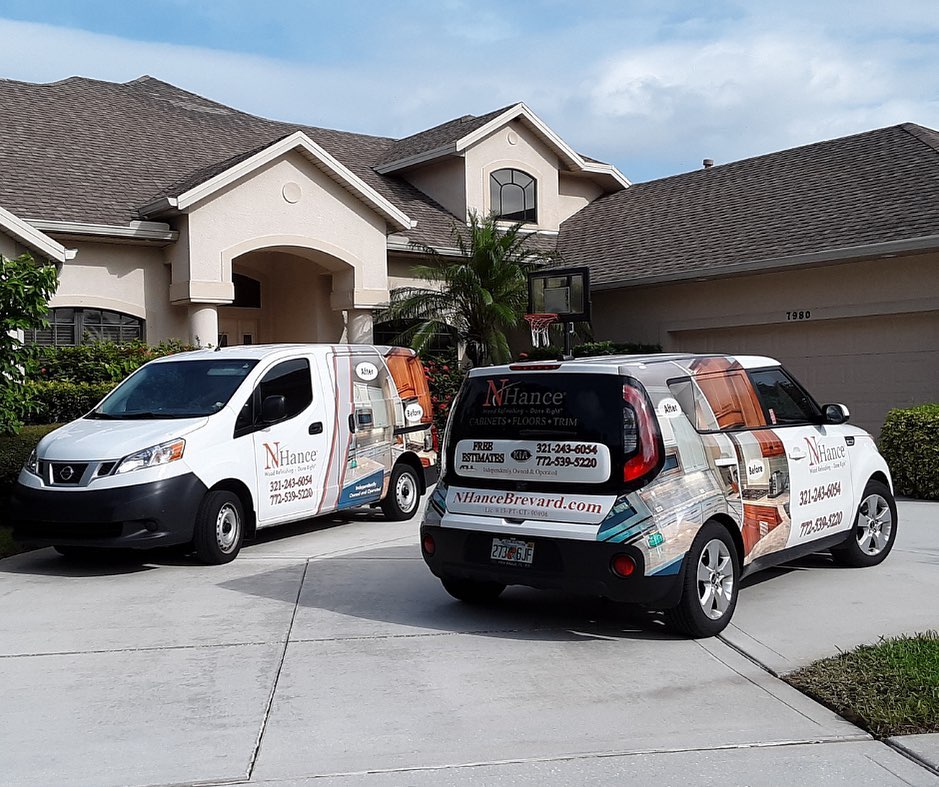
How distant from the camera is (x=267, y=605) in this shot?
26.6 ft

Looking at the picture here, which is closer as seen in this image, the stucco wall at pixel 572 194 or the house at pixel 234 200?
the house at pixel 234 200

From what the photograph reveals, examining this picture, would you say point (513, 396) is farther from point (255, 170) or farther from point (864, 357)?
point (255, 170)

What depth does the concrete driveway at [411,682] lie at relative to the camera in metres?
4.82

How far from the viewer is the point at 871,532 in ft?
30.0

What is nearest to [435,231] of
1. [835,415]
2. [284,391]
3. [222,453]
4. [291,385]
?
[291,385]

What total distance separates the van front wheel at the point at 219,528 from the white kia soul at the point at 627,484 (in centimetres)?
266

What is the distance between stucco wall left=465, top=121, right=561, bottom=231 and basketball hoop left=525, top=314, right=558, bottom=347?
23.3ft

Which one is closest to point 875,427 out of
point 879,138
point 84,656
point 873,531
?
point 879,138

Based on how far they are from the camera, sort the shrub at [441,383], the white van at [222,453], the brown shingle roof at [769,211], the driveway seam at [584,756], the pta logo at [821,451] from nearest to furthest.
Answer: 1. the driveway seam at [584,756]
2. the pta logo at [821,451]
3. the white van at [222,453]
4. the brown shingle roof at [769,211]
5. the shrub at [441,383]

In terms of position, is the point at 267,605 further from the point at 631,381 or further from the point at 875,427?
the point at 875,427

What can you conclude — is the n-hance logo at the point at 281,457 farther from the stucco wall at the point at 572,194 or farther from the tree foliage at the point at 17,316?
the stucco wall at the point at 572,194

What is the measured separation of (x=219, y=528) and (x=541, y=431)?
382cm

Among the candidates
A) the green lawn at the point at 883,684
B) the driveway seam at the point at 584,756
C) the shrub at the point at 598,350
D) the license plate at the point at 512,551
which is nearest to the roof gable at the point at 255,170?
the shrub at the point at 598,350

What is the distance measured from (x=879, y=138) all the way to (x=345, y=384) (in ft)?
46.8
